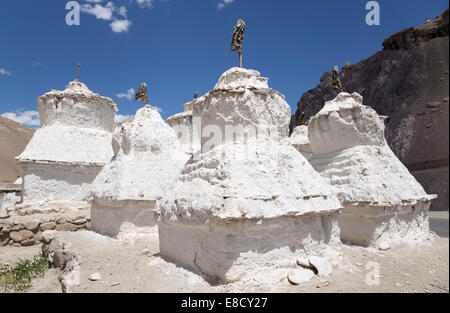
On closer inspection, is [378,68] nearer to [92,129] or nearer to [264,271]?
[92,129]

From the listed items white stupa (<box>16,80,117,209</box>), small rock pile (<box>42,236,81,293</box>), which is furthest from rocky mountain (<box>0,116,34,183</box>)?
small rock pile (<box>42,236,81,293</box>)

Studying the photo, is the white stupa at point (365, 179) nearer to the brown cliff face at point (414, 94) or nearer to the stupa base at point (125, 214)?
the brown cliff face at point (414, 94)

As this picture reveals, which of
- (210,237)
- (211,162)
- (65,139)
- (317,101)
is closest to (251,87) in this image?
(211,162)

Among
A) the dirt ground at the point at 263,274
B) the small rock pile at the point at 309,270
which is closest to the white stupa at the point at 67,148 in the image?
the dirt ground at the point at 263,274

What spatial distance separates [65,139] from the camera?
38.0ft

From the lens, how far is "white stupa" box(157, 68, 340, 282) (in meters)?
3.78

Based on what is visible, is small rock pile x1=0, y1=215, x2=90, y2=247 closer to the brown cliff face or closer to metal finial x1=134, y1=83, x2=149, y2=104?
metal finial x1=134, y1=83, x2=149, y2=104

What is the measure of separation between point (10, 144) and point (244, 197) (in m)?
47.1

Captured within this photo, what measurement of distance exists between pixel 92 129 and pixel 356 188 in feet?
35.3

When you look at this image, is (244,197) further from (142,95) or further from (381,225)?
(142,95)

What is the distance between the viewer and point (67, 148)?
11.3 meters

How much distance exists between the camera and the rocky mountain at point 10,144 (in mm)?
35062

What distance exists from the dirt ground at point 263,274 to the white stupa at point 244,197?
0.80 ft

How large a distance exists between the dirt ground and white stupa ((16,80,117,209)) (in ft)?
16.6
